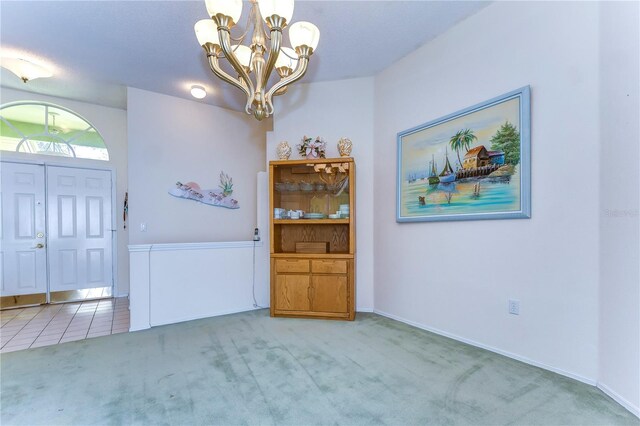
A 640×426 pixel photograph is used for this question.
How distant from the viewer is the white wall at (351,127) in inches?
139

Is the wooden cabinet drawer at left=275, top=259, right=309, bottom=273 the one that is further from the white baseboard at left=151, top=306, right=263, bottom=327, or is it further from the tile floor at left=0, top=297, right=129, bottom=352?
the tile floor at left=0, top=297, right=129, bottom=352

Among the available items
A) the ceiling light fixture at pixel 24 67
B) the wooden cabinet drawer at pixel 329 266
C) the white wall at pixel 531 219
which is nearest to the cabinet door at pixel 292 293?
the wooden cabinet drawer at pixel 329 266

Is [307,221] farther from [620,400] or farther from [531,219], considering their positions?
[620,400]

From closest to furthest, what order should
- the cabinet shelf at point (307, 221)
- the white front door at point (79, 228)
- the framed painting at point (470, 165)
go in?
the framed painting at point (470, 165) < the cabinet shelf at point (307, 221) < the white front door at point (79, 228)

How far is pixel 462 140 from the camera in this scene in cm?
255

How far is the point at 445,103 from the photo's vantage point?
8.91 ft

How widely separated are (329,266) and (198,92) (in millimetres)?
2735

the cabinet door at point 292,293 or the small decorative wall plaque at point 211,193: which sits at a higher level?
the small decorative wall plaque at point 211,193

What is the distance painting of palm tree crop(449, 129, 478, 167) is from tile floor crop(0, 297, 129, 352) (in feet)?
12.2

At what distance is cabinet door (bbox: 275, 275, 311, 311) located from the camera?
129 inches

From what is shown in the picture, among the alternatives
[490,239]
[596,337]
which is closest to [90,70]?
[490,239]

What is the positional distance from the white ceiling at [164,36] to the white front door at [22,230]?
1.24 metres

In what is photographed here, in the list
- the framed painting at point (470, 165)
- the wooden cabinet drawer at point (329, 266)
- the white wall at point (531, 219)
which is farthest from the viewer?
the wooden cabinet drawer at point (329, 266)

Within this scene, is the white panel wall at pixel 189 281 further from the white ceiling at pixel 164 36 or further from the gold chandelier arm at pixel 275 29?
the gold chandelier arm at pixel 275 29
